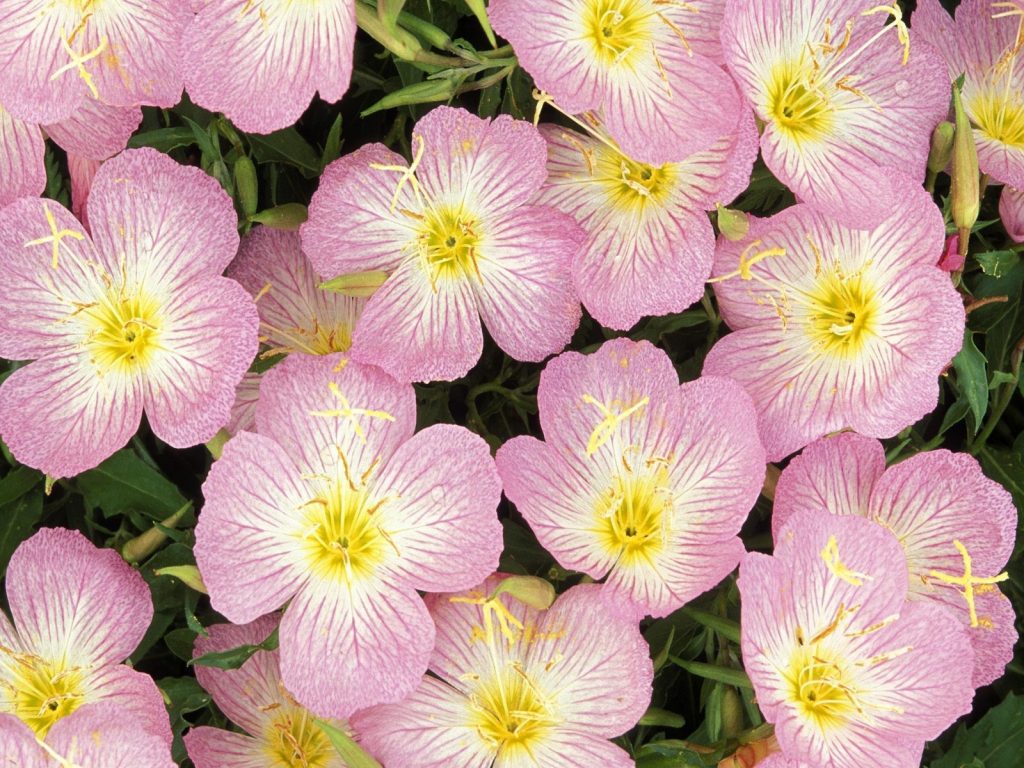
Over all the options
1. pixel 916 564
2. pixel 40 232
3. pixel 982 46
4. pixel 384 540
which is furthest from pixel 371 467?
pixel 982 46

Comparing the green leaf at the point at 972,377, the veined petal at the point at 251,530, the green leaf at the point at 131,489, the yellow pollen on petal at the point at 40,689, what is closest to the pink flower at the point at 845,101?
the green leaf at the point at 972,377

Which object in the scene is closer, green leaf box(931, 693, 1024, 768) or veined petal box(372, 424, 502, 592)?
veined petal box(372, 424, 502, 592)

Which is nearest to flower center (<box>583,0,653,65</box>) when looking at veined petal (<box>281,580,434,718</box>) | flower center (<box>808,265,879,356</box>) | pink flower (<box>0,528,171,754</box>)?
flower center (<box>808,265,879,356</box>)

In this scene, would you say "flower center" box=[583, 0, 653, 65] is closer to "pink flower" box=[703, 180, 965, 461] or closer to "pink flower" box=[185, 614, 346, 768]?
"pink flower" box=[703, 180, 965, 461]

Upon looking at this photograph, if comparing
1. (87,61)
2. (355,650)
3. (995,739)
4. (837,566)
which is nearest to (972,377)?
(837,566)

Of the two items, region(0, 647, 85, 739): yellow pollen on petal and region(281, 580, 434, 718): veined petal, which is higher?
region(281, 580, 434, 718): veined petal

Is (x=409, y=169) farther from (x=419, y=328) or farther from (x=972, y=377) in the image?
(x=972, y=377)

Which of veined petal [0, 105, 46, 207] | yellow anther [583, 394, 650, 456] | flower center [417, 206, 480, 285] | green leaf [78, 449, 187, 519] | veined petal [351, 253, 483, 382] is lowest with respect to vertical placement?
green leaf [78, 449, 187, 519]

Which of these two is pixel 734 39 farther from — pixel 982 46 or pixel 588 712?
pixel 588 712
